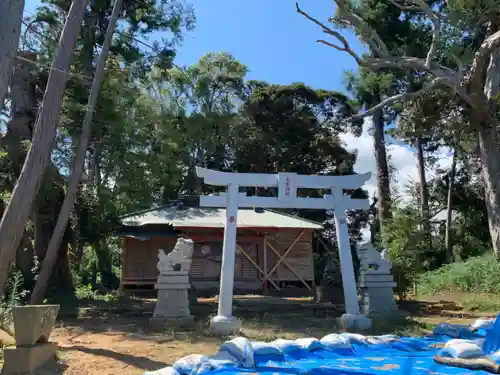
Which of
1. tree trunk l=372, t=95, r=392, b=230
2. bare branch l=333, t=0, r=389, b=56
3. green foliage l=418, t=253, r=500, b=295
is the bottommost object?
green foliage l=418, t=253, r=500, b=295

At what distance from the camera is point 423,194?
22.2m

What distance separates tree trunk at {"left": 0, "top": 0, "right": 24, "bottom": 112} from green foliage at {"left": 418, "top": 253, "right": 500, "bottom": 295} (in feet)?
41.8

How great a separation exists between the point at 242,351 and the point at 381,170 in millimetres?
16878

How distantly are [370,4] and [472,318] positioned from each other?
11.5 m

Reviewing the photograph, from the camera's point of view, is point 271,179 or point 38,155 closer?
point 38,155

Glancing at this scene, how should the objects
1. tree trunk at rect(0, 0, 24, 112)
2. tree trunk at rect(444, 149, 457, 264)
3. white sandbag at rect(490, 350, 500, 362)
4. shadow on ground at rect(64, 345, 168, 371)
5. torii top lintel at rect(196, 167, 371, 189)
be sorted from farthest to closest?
tree trunk at rect(444, 149, 457, 264) < torii top lintel at rect(196, 167, 371, 189) < shadow on ground at rect(64, 345, 168, 371) < white sandbag at rect(490, 350, 500, 362) < tree trunk at rect(0, 0, 24, 112)

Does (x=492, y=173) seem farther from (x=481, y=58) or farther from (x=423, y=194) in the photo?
(x=423, y=194)

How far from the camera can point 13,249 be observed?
5.92m

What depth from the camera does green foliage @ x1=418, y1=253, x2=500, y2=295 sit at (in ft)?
43.2

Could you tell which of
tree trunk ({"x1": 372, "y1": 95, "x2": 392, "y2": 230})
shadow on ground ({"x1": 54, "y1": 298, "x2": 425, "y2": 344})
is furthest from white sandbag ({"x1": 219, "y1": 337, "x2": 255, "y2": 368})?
tree trunk ({"x1": 372, "y1": 95, "x2": 392, "y2": 230})

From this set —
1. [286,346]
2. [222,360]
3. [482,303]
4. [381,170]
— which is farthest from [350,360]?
[381,170]

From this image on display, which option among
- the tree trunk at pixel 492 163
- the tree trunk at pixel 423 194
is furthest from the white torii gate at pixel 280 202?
the tree trunk at pixel 423 194

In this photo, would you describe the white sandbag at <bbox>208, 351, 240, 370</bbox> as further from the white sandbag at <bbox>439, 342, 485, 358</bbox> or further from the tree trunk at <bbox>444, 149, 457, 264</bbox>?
the tree trunk at <bbox>444, 149, 457, 264</bbox>

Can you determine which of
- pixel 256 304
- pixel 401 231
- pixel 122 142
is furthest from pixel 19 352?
pixel 401 231
